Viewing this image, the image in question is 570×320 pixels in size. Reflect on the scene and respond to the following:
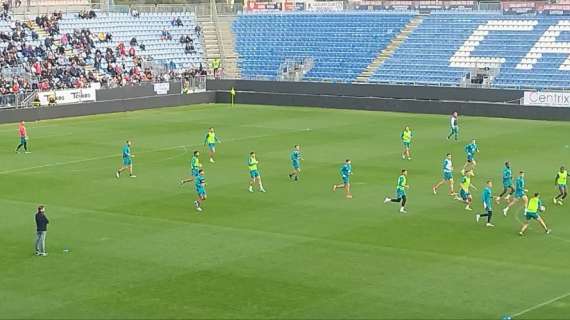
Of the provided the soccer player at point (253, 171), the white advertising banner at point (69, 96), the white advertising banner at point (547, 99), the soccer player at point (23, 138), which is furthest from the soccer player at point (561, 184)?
the white advertising banner at point (69, 96)

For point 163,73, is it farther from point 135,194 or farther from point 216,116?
point 135,194

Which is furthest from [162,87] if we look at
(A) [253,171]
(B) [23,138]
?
(A) [253,171]

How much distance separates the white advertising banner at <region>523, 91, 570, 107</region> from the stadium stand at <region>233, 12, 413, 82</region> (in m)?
18.0

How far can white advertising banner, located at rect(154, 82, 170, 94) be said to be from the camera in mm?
75188

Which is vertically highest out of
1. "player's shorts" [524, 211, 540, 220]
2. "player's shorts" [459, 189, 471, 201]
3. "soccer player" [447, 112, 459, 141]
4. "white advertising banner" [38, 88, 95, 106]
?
"white advertising banner" [38, 88, 95, 106]

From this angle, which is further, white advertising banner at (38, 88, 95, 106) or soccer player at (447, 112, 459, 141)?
white advertising banner at (38, 88, 95, 106)

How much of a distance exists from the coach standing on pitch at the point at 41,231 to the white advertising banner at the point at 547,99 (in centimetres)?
4179

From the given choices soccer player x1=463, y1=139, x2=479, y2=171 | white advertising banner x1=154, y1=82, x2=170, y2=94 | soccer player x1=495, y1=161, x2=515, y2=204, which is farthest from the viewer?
white advertising banner x1=154, y1=82, x2=170, y2=94

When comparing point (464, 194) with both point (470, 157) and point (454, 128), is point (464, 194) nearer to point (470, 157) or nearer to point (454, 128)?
point (470, 157)

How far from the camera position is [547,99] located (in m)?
64.1

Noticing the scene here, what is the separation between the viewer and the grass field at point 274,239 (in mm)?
24766

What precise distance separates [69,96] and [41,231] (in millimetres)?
40926

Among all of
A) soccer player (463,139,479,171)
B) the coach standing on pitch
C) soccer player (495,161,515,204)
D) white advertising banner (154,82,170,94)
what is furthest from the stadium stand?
the coach standing on pitch

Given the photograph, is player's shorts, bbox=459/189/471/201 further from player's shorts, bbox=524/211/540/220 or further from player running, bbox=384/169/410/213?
player's shorts, bbox=524/211/540/220
